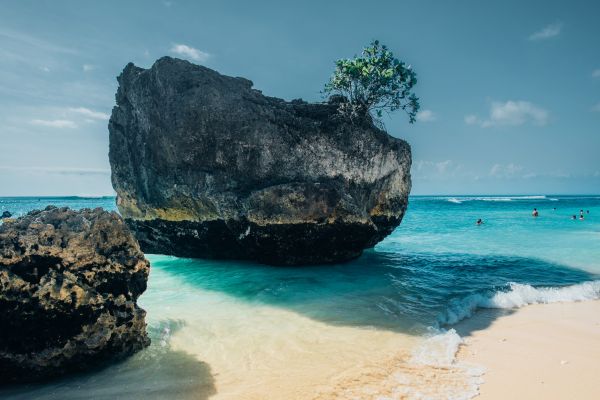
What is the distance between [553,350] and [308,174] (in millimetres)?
9655

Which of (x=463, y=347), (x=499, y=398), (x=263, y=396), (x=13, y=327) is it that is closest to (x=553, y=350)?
(x=463, y=347)

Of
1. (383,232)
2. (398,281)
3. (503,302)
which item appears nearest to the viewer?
(503,302)

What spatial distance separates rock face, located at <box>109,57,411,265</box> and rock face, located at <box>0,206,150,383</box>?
729cm

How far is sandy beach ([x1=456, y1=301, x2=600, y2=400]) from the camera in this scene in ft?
20.0

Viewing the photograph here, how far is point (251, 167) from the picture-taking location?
14891 millimetres

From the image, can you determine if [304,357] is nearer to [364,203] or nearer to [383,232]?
[364,203]

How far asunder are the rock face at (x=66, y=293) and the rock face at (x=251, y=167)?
729cm

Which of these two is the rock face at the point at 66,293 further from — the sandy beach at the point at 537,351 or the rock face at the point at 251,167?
the rock face at the point at 251,167

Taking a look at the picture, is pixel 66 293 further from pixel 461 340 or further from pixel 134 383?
pixel 461 340

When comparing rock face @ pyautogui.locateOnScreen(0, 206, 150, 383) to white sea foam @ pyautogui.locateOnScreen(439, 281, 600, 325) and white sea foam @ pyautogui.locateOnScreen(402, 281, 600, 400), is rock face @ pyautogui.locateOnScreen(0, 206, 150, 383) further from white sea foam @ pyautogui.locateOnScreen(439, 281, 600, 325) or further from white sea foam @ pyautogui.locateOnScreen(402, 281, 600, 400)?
white sea foam @ pyautogui.locateOnScreen(439, 281, 600, 325)

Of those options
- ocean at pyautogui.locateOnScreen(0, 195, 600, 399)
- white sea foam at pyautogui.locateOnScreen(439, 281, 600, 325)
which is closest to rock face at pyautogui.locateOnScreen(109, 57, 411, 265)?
ocean at pyautogui.locateOnScreen(0, 195, 600, 399)

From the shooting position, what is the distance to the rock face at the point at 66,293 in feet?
19.0

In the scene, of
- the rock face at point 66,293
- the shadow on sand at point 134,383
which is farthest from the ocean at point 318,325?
the rock face at point 66,293

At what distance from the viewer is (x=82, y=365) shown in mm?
6398
